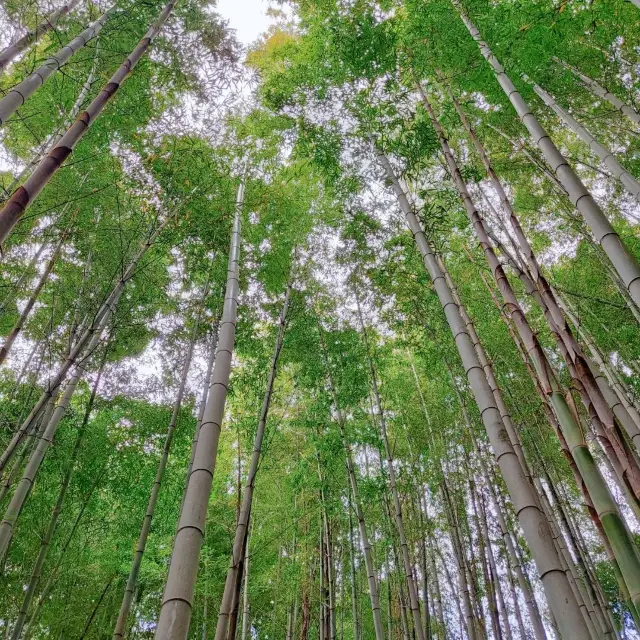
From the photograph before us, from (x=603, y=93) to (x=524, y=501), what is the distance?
456 centimetres

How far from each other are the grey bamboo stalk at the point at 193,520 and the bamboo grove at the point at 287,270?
0.08ft

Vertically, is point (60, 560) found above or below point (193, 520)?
above

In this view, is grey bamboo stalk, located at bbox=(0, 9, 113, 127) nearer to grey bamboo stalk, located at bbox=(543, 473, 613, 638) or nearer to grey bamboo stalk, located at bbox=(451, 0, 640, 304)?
grey bamboo stalk, located at bbox=(451, 0, 640, 304)

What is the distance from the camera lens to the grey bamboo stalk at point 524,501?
112 centimetres

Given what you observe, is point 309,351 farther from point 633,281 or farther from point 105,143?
point 633,281

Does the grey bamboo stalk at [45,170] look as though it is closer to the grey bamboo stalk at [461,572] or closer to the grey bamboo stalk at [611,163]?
the grey bamboo stalk at [611,163]

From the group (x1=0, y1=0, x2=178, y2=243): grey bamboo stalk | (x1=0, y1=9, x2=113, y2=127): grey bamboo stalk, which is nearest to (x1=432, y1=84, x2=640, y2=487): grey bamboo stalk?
(x1=0, y1=0, x2=178, y2=243): grey bamboo stalk

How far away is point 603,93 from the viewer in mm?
4203

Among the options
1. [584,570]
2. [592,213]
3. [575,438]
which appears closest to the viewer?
[575,438]

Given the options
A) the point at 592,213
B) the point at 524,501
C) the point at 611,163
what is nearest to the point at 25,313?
the point at 524,501

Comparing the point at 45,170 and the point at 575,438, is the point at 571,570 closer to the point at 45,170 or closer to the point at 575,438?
the point at 575,438

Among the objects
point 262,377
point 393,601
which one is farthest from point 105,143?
point 393,601

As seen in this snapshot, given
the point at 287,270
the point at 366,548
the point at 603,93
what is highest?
the point at 603,93

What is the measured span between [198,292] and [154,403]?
1.55 meters
